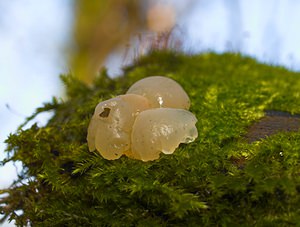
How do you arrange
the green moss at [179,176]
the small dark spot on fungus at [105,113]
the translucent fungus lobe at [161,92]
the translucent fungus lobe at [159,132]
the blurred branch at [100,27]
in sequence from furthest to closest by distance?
the blurred branch at [100,27] → the translucent fungus lobe at [161,92] → the small dark spot on fungus at [105,113] → the translucent fungus lobe at [159,132] → the green moss at [179,176]

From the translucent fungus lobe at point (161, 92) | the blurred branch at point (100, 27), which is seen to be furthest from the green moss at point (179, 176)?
the blurred branch at point (100, 27)

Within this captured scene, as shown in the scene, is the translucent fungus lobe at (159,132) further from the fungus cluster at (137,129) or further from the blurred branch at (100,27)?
the blurred branch at (100,27)

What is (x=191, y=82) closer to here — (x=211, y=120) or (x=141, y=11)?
(x=211, y=120)

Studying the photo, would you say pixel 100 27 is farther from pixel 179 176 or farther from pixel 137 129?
pixel 179 176

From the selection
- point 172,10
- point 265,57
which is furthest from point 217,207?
point 172,10

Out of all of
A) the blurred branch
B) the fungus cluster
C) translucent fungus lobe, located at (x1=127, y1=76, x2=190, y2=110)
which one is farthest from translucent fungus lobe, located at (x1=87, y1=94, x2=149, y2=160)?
the blurred branch
